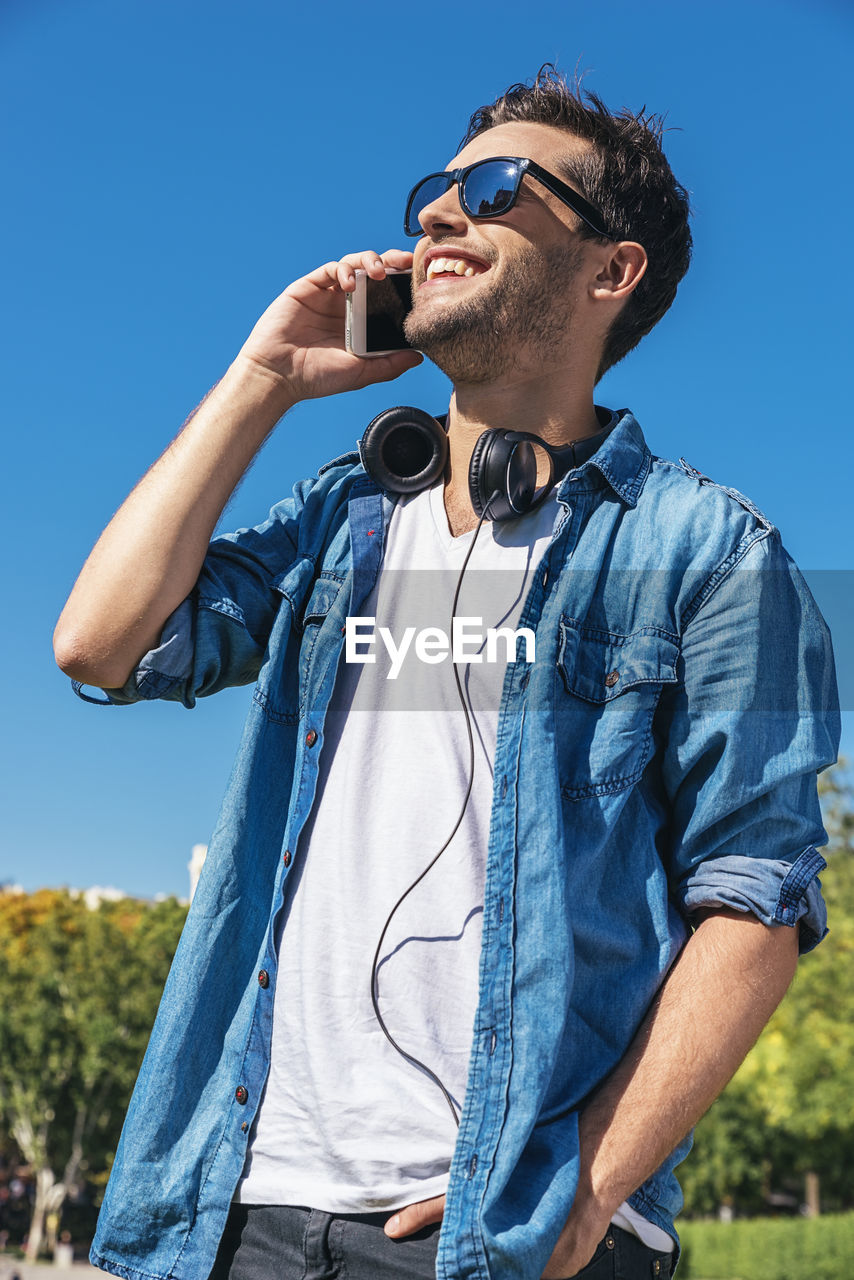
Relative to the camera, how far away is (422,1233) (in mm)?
2377

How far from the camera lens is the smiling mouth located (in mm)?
3493

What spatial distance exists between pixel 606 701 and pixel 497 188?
5.28 ft

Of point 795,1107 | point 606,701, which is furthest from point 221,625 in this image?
point 795,1107

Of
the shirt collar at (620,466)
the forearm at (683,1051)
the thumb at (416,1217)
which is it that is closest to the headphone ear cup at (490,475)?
the shirt collar at (620,466)

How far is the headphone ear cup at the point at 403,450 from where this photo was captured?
340 cm

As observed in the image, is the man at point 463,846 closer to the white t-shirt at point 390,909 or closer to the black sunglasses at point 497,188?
the white t-shirt at point 390,909

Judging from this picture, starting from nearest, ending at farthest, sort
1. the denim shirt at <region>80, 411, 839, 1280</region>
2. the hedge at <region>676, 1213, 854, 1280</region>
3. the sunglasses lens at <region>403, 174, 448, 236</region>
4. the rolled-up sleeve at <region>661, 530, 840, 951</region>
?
the denim shirt at <region>80, 411, 839, 1280</region> < the rolled-up sleeve at <region>661, 530, 840, 951</region> < the sunglasses lens at <region>403, 174, 448, 236</region> < the hedge at <region>676, 1213, 854, 1280</region>

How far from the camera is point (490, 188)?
3508mm

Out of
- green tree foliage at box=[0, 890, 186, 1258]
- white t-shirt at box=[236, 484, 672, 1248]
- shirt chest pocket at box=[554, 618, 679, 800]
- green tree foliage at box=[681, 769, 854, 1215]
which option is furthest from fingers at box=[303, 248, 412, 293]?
green tree foliage at box=[0, 890, 186, 1258]

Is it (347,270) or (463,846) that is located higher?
(347,270)

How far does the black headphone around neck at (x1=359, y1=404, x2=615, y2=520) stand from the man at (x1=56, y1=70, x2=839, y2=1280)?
42 millimetres

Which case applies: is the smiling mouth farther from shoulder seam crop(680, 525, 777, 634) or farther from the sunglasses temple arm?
shoulder seam crop(680, 525, 777, 634)

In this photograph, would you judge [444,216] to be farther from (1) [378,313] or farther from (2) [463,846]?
(2) [463,846]

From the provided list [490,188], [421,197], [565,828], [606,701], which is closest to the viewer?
[565,828]
